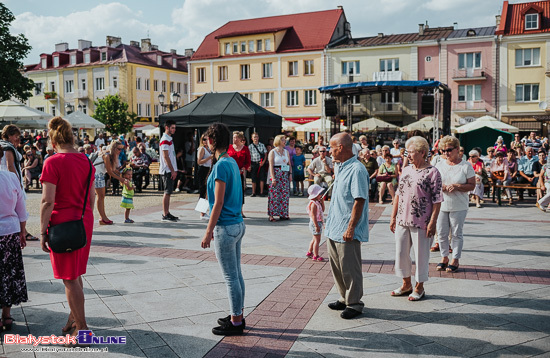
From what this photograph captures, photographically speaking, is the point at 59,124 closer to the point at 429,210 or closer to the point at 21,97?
the point at 429,210

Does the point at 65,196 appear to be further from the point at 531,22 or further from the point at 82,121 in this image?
the point at 531,22

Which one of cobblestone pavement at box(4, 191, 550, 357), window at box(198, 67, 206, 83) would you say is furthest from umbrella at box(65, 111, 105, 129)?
window at box(198, 67, 206, 83)

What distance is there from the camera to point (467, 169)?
632 cm

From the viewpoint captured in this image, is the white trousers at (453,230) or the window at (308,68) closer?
the white trousers at (453,230)

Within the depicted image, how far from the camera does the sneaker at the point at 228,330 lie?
4.28m

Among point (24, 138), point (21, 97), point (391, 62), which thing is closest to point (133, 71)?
point (21, 97)

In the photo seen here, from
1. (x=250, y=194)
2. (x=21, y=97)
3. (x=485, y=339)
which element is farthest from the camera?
(x=21, y=97)

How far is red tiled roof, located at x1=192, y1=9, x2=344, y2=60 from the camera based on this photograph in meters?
45.9

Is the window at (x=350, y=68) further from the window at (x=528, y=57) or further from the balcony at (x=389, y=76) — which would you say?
the window at (x=528, y=57)

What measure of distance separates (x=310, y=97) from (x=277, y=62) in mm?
4667

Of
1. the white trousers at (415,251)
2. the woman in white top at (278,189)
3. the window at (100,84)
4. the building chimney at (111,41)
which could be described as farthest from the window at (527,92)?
the building chimney at (111,41)

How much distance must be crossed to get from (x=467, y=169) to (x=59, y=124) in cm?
475

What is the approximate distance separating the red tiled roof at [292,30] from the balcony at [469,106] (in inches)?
494

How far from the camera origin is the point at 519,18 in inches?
1577
